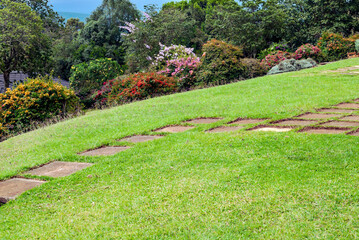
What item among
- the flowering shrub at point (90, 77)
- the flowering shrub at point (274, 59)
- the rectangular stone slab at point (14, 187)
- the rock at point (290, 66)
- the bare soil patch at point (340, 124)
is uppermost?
the flowering shrub at point (90, 77)

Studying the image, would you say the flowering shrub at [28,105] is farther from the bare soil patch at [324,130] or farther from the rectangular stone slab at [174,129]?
the bare soil patch at [324,130]

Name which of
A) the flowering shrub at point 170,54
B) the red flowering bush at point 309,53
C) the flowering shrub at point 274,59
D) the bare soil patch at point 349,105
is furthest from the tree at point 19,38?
the bare soil patch at point 349,105

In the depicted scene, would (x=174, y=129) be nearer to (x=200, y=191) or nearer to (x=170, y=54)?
(x=200, y=191)

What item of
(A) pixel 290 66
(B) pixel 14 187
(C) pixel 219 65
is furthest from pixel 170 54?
(B) pixel 14 187

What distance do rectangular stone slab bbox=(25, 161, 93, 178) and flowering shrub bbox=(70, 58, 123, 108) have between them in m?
13.2

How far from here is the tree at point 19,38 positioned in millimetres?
17969

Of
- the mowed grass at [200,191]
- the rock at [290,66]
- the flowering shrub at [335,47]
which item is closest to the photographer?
the mowed grass at [200,191]

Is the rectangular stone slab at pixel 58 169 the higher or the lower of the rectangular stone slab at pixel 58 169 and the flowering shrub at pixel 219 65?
the lower

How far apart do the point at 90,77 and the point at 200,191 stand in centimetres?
1573

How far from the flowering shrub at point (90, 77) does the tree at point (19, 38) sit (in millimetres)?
Answer: 3336

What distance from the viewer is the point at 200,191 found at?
10.7 ft

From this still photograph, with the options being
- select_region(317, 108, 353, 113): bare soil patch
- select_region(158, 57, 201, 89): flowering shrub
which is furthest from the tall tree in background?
select_region(317, 108, 353, 113): bare soil patch

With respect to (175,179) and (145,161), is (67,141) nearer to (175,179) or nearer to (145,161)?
(145,161)

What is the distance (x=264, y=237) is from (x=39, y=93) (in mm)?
9188
